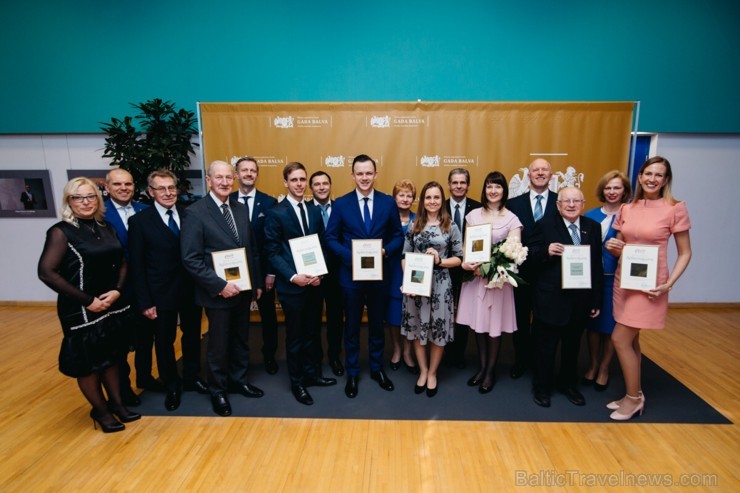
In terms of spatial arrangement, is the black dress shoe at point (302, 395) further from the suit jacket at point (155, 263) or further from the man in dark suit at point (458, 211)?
the man in dark suit at point (458, 211)

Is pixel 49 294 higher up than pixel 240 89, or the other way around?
pixel 240 89

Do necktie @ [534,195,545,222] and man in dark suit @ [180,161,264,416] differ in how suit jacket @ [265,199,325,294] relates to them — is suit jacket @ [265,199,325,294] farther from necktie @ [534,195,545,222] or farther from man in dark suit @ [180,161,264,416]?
necktie @ [534,195,545,222]

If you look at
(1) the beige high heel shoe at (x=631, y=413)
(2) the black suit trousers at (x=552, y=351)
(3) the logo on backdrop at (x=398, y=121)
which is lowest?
(1) the beige high heel shoe at (x=631, y=413)

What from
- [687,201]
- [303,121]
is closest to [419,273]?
[303,121]

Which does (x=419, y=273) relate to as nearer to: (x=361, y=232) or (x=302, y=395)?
(x=361, y=232)

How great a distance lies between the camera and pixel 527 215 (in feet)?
10.4

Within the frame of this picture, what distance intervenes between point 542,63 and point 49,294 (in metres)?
7.37

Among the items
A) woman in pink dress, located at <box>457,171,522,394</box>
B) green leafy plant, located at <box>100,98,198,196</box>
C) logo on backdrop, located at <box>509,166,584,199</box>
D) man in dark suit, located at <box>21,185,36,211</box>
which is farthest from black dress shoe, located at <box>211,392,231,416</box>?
man in dark suit, located at <box>21,185,36,211</box>

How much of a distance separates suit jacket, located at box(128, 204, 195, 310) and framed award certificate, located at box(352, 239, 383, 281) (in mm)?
1288

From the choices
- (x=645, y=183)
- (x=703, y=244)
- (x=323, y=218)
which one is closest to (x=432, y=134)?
(x=323, y=218)

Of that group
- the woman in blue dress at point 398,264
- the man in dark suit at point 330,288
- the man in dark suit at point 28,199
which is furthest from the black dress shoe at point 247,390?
the man in dark suit at point 28,199

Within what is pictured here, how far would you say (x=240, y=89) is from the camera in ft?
15.7

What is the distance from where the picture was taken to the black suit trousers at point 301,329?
2.96 metres

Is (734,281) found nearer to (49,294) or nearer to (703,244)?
(703,244)
